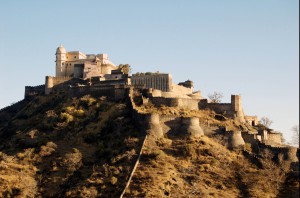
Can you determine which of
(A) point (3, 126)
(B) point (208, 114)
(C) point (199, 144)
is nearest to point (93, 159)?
(C) point (199, 144)

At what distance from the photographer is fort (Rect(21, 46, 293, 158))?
64125mm

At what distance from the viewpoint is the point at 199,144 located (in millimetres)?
62125

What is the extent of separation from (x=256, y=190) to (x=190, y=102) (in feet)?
57.8

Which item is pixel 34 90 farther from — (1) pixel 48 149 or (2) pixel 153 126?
(2) pixel 153 126

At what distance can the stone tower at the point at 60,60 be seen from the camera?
8419cm

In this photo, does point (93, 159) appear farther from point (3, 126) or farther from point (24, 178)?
point (3, 126)

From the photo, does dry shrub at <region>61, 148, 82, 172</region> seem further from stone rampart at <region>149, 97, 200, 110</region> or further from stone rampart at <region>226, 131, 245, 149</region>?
stone rampart at <region>226, 131, 245, 149</region>

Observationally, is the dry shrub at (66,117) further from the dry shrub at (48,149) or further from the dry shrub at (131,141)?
the dry shrub at (131,141)

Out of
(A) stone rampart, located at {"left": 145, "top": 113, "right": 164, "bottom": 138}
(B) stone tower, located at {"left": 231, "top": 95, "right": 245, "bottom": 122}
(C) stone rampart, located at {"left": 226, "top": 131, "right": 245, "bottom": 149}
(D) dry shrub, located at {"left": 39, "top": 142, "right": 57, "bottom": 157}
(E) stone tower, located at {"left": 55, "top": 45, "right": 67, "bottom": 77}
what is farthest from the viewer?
(E) stone tower, located at {"left": 55, "top": 45, "right": 67, "bottom": 77}

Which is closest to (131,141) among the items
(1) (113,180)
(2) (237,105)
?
(1) (113,180)

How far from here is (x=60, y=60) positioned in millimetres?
84938

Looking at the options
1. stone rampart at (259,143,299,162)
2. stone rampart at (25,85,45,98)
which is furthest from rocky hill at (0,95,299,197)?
stone rampart at (25,85,45,98)

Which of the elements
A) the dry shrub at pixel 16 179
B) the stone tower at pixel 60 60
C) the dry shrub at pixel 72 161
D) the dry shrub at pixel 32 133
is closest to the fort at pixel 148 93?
the stone tower at pixel 60 60

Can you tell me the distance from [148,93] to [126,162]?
14.0 metres
